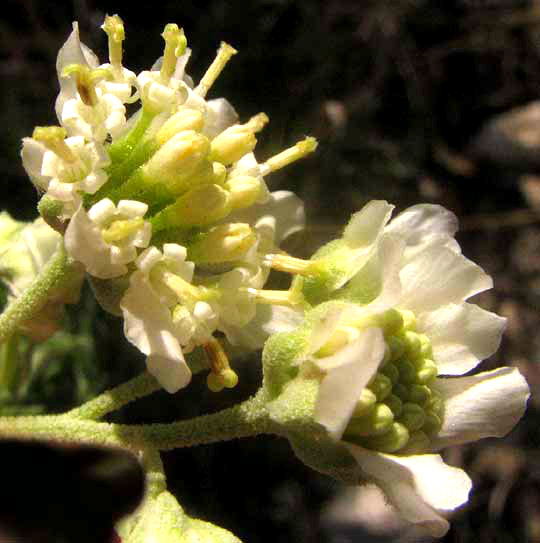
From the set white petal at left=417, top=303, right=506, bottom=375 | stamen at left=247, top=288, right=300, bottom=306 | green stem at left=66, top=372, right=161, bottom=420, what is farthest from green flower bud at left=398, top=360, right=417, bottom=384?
green stem at left=66, top=372, right=161, bottom=420

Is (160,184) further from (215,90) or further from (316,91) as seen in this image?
(316,91)

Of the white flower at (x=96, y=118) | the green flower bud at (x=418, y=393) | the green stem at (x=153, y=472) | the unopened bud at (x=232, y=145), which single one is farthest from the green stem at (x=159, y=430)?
the white flower at (x=96, y=118)

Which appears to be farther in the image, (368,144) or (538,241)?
(538,241)

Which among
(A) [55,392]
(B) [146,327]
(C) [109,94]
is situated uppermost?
(C) [109,94]

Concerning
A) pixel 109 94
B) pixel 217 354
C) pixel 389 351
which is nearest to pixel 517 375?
pixel 389 351

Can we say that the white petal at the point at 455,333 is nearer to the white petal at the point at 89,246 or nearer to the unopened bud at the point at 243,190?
the unopened bud at the point at 243,190

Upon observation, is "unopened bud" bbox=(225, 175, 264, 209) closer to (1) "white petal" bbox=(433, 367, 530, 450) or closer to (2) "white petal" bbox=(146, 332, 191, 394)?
(2) "white petal" bbox=(146, 332, 191, 394)
